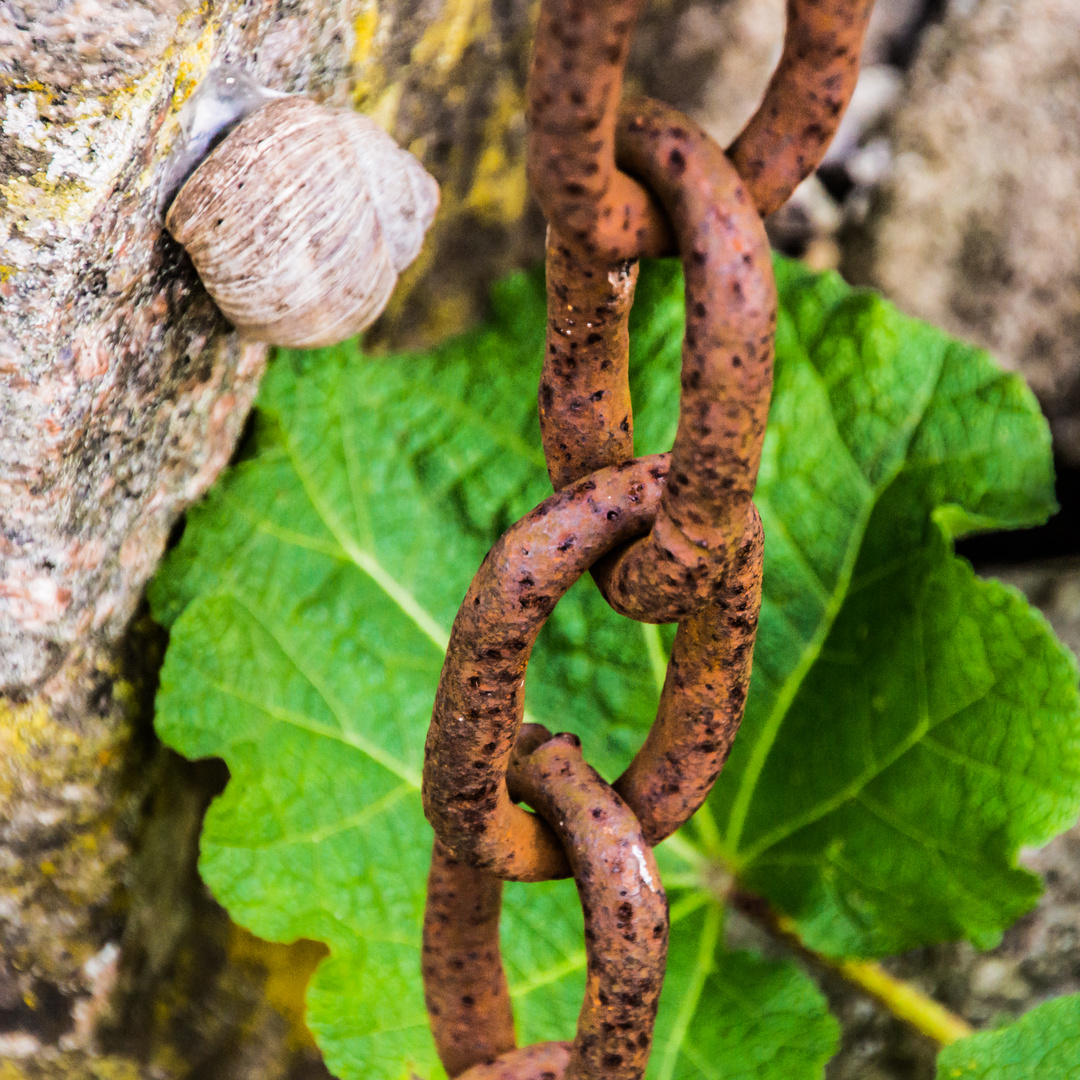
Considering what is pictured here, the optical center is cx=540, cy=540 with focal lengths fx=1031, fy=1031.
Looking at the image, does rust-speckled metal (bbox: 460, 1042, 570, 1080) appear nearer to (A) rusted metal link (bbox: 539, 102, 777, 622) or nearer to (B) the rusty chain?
(B) the rusty chain

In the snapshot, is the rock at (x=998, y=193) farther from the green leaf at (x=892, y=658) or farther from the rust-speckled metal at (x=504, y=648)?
the rust-speckled metal at (x=504, y=648)

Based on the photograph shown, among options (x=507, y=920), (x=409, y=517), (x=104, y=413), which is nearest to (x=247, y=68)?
(x=104, y=413)

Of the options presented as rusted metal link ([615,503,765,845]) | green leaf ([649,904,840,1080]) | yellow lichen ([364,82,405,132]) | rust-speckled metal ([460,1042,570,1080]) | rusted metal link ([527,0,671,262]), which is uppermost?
yellow lichen ([364,82,405,132])

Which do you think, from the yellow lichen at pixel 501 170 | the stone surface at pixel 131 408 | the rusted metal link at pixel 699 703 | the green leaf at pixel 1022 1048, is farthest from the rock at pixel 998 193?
the rusted metal link at pixel 699 703

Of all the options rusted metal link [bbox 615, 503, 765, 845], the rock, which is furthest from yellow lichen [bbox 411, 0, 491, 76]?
rusted metal link [bbox 615, 503, 765, 845]

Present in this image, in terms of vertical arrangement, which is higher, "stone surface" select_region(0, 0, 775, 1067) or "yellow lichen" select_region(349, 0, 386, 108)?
"yellow lichen" select_region(349, 0, 386, 108)

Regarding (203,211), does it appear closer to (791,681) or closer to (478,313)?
(478,313)

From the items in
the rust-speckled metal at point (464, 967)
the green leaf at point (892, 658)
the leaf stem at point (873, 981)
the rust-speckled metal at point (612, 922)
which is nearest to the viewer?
the rust-speckled metal at point (612, 922)
